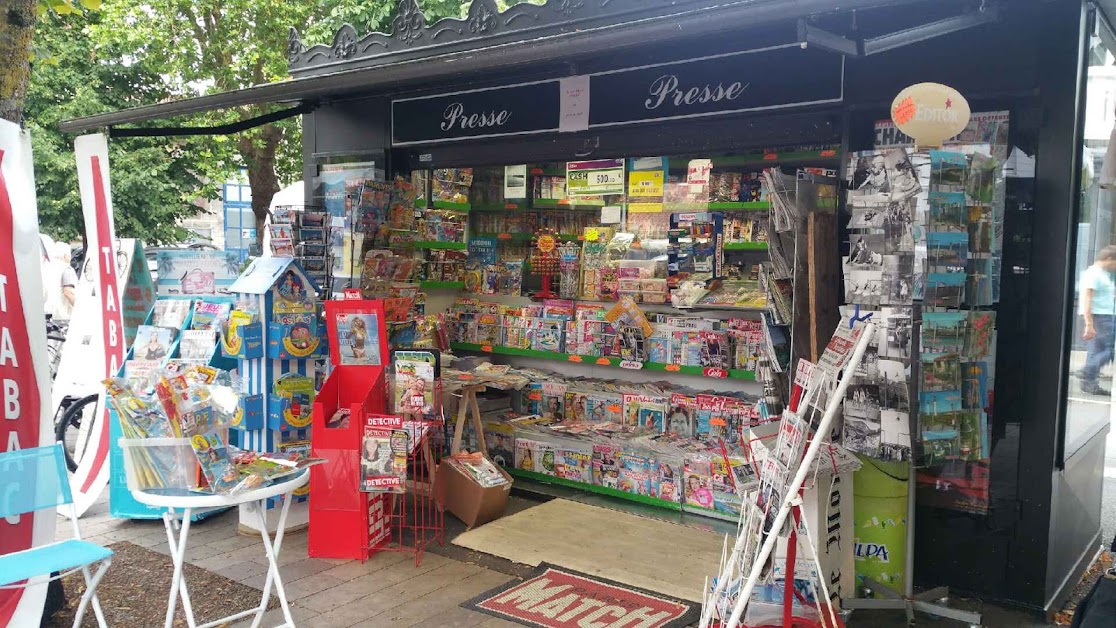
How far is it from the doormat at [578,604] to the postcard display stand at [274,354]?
5.62 feet

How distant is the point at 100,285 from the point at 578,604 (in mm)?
3753

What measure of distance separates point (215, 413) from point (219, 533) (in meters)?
2.13

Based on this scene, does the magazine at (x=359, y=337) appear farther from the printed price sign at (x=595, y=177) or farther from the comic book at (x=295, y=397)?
the printed price sign at (x=595, y=177)

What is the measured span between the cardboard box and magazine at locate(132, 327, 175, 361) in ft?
6.25

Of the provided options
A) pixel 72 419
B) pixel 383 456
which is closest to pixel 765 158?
pixel 383 456

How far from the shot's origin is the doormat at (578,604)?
158 inches

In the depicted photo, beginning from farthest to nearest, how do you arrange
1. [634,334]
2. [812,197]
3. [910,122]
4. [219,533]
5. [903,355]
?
[634,334], [219,533], [812,197], [903,355], [910,122]

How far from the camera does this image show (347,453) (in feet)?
15.5

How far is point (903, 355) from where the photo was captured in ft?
12.2

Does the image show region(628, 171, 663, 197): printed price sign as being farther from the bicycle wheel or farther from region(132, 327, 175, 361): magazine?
the bicycle wheel

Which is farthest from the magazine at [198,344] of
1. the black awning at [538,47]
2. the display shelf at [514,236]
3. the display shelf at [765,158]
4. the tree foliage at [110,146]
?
the tree foliage at [110,146]

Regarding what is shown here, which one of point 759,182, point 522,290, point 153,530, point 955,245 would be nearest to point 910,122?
point 955,245

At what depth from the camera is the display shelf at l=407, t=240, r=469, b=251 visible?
22.6 feet

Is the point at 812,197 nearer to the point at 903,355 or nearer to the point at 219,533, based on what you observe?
the point at 903,355
